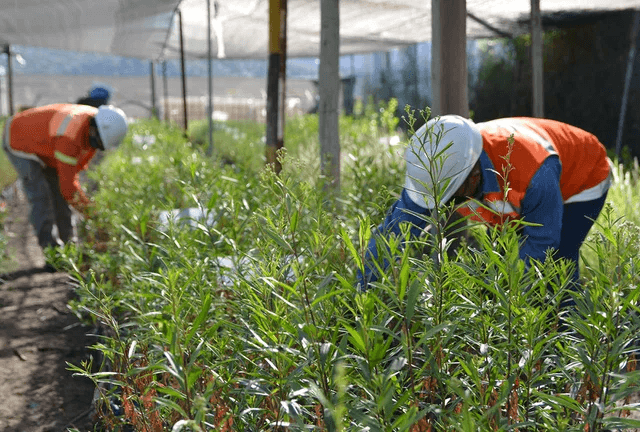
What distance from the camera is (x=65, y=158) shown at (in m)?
5.33

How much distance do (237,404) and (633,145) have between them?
27.2 feet

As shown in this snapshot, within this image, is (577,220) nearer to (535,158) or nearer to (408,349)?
(535,158)

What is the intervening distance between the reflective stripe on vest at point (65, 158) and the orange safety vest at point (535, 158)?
3552 mm

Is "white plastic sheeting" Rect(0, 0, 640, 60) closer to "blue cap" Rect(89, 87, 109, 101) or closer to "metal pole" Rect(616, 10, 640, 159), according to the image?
"metal pole" Rect(616, 10, 640, 159)

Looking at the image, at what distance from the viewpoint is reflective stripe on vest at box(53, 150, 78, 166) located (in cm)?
529

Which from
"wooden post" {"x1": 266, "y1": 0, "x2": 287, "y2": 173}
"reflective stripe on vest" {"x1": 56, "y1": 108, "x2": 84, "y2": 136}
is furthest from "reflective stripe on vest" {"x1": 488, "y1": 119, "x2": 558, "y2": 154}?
"reflective stripe on vest" {"x1": 56, "y1": 108, "x2": 84, "y2": 136}

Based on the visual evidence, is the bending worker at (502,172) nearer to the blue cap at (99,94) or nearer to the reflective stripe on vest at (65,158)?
the reflective stripe on vest at (65,158)

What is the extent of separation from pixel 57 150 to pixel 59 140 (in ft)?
0.30

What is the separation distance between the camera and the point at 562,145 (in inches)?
115

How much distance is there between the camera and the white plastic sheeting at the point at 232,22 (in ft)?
26.8

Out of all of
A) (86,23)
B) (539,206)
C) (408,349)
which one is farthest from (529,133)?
(86,23)

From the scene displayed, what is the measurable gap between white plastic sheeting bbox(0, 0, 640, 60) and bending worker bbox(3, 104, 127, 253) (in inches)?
102

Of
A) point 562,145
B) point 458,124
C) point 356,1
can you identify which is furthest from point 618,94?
point 458,124

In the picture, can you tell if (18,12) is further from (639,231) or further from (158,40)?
(639,231)
